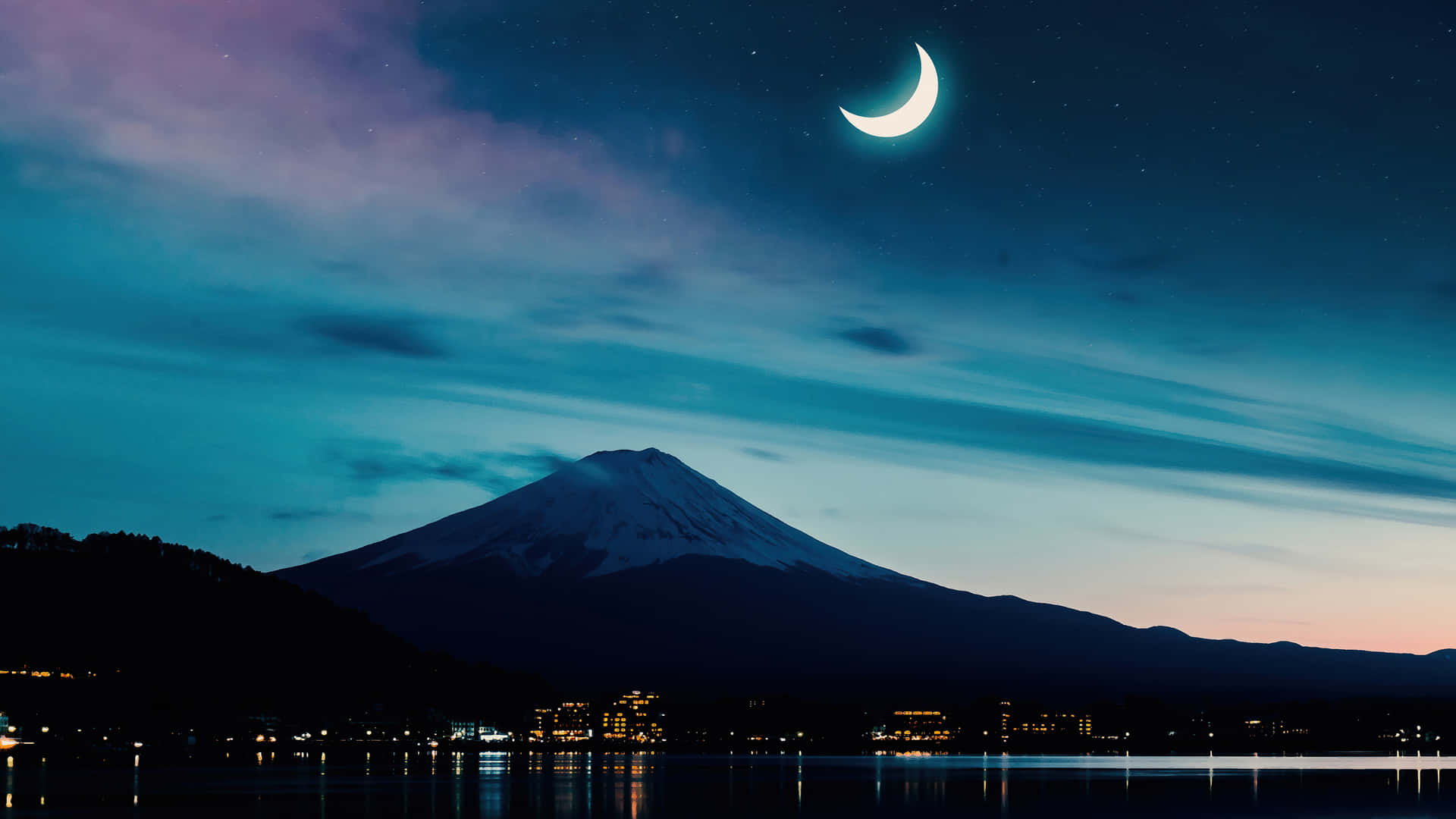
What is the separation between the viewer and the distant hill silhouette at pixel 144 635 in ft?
549

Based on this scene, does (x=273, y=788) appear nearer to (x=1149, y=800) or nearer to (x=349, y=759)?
(x=1149, y=800)

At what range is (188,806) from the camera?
194 feet

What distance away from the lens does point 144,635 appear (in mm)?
177500

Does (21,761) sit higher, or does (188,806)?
(188,806)

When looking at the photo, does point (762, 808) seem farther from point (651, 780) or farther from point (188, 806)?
point (651, 780)

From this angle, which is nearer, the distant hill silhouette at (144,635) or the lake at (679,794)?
the lake at (679,794)

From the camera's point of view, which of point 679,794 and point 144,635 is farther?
point 144,635

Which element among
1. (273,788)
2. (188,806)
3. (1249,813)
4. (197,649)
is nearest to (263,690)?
(197,649)

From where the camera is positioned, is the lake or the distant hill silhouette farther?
the distant hill silhouette

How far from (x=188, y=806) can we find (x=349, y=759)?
387 ft

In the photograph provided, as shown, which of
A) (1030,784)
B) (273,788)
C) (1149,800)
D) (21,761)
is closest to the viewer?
(1149,800)

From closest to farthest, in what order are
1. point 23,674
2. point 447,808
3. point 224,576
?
point 447,808 → point 23,674 → point 224,576

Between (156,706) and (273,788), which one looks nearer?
(273,788)

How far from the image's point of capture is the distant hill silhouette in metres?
167
